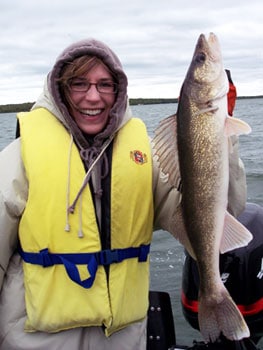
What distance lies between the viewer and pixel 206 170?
3.12 m

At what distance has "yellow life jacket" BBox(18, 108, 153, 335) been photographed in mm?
3525

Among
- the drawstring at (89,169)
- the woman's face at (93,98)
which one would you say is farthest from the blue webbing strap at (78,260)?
the woman's face at (93,98)

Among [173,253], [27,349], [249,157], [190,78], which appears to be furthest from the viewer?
[249,157]

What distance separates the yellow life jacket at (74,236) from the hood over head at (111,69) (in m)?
0.13

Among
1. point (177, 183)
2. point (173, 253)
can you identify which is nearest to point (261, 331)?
point (177, 183)

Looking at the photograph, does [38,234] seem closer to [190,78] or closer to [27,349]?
[27,349]

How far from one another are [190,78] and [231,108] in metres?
0.47

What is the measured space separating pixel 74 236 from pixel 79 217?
0.13 metres

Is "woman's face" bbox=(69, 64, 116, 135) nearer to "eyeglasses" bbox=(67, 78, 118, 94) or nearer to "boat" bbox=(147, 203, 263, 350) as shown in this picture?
"eyeglasses" bbox=(67, 78, 118, 94)

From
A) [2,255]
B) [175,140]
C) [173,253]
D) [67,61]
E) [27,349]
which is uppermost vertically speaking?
[67,61]

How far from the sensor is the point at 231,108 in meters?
3.40

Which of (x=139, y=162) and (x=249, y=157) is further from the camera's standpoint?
(x=249, y=157)

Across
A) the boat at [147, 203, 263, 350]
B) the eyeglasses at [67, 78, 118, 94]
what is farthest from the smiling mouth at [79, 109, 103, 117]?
the boat at [147, 203, 263, 350]

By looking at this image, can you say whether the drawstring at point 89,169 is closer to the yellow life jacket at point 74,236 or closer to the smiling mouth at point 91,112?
the yellow life jacket at point 74,236
